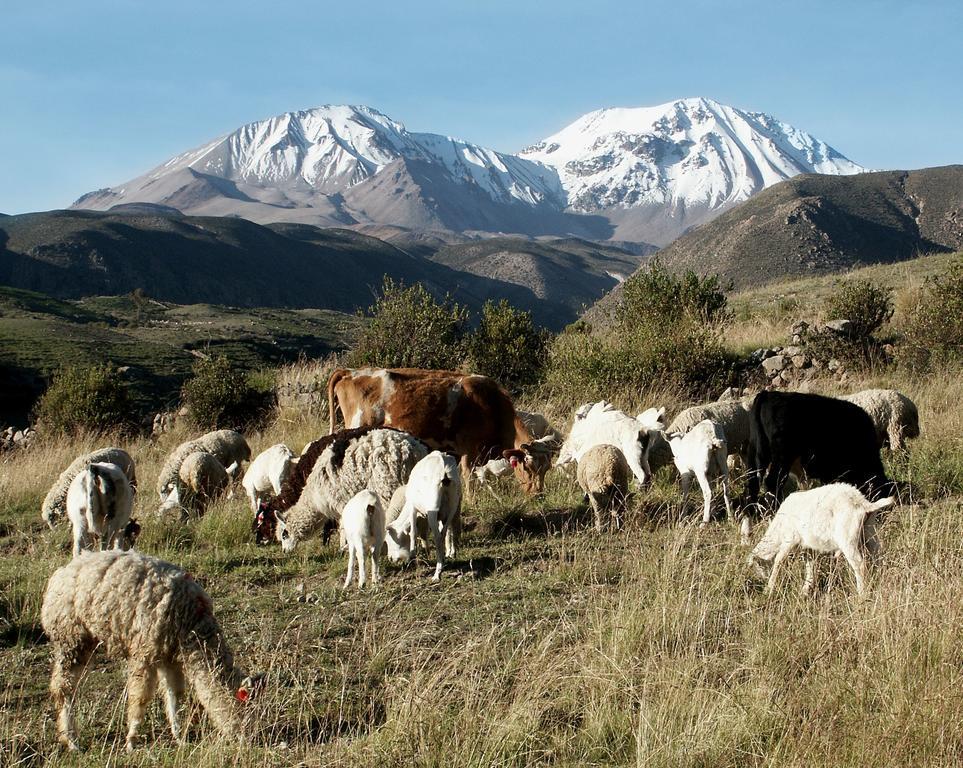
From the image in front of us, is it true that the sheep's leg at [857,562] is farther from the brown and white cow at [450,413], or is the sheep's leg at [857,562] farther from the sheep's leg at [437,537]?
the brown and white cow at [450,413]

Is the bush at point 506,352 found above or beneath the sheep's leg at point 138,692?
above

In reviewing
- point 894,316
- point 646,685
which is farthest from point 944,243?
point 646,685

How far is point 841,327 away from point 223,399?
12.2 m

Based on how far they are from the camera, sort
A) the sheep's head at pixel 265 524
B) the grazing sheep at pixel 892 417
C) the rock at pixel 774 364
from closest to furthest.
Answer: the sheep's head at pixel 265 524 → the grazing sheep at pixel 892 417 → the rock at pixel 774 364

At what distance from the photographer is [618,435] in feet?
31.0

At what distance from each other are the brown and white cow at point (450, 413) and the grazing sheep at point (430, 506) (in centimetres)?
311

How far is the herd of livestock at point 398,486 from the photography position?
4711 mm

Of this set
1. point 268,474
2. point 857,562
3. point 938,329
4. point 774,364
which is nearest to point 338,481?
point 268,474

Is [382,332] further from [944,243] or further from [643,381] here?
[944,243]

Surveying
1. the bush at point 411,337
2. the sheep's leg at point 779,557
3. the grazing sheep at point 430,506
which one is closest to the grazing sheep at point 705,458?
the sheep's leg at point 779,557

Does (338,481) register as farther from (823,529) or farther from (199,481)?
(823,529)

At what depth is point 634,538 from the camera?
7.65m

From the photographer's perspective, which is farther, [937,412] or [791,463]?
[937,412]

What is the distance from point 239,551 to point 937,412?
32.4 feet
